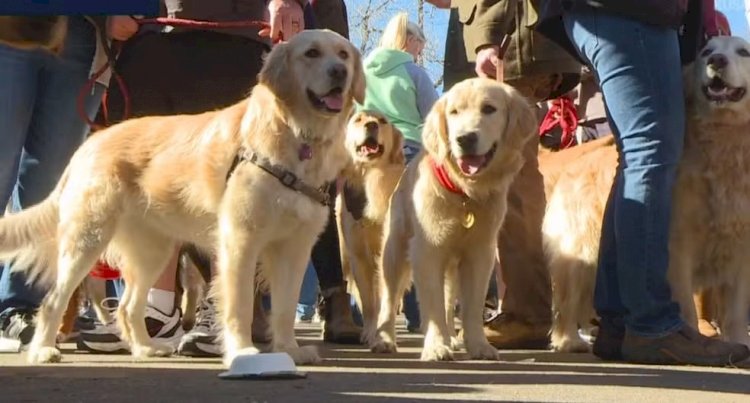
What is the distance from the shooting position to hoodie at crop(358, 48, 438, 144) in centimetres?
805

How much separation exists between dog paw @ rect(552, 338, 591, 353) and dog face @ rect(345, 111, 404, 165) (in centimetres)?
192

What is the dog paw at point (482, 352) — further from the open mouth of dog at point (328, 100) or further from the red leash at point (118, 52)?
the red leash at point (118, 52)

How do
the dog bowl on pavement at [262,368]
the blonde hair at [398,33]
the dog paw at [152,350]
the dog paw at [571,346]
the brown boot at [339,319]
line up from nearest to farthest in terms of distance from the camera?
the dog bowl on pavement at [262,368] < the dog paw at [152,350] < the dog paw at [571,346] < the brown boot at [339,319] < the blonde hair at [398,33]

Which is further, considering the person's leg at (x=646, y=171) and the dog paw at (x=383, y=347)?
the dog paw at (x=383, y=347)

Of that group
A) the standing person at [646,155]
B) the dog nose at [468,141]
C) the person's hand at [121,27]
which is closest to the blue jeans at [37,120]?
the person's hand at [121,27]

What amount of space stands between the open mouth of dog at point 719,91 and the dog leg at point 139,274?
8.05ft

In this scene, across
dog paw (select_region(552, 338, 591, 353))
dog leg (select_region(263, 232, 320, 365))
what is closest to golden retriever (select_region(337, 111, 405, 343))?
dog paw (select_region(552, 338, 591, 353))

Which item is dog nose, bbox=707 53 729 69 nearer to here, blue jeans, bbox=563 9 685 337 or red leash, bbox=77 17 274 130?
blue jeans, bbox=563 9 685 337

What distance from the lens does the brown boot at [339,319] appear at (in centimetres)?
640

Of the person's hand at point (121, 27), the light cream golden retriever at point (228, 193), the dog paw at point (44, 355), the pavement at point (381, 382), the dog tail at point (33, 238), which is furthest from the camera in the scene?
the person's hand at point (121, 27)

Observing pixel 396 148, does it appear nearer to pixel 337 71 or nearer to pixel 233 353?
pixel 337 71

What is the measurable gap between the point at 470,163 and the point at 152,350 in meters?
1.63

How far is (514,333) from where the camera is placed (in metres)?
5.96

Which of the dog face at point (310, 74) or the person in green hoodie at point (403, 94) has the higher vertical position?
the person in green hoodie at point (403, 94)
